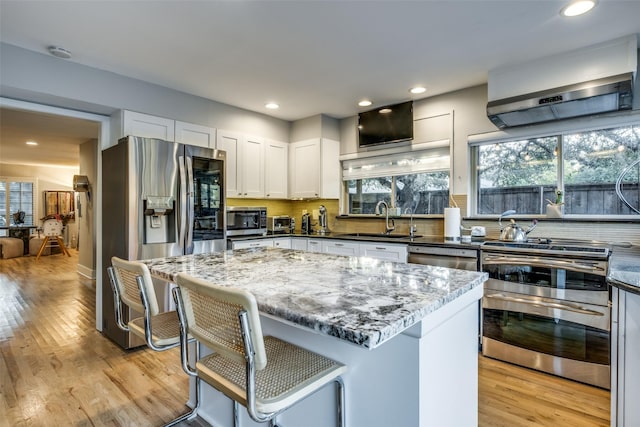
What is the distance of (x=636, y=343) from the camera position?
1.44m

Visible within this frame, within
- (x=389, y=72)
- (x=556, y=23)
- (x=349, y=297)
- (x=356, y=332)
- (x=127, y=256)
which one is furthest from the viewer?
(x=389, y=72)

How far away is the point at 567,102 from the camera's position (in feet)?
8.46

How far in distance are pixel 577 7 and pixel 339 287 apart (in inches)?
90.7

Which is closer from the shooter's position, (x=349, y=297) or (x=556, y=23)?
(x=349, y=297)

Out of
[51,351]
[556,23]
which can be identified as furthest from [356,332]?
[51,351]

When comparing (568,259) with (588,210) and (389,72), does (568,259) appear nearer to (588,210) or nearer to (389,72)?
(588,210)

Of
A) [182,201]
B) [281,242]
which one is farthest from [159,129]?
[281,242]

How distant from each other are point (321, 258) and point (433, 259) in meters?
1.46

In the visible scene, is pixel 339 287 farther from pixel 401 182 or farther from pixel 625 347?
pixel 401 182

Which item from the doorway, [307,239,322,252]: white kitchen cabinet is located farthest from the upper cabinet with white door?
[307,239,322,252]: white kitchen cabinet

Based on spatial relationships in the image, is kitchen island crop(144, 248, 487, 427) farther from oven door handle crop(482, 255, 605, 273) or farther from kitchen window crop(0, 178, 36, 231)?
kitchen window crop(0, 178, 36, 231)

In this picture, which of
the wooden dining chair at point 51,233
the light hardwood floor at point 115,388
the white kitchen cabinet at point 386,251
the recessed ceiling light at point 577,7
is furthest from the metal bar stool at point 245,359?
the wooden dining chair at point 51,233

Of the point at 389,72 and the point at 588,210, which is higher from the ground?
the point at 389,72

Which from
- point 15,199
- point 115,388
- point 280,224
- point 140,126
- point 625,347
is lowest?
point 115,388
